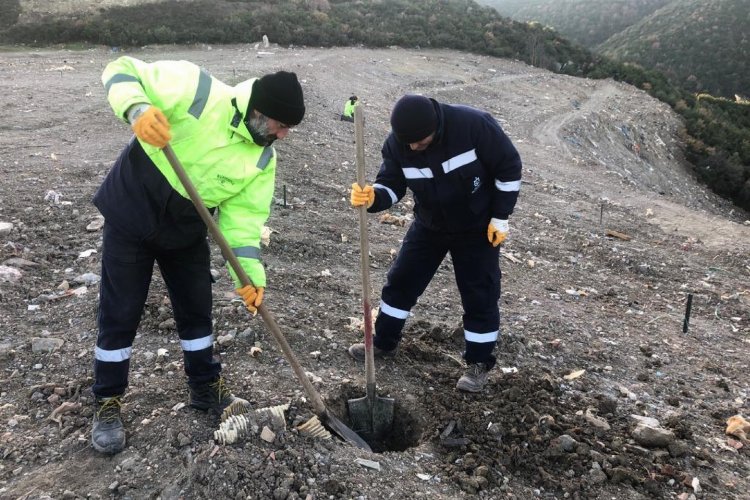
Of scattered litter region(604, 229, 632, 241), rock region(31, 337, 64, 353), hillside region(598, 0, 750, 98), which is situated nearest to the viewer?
rock region(31, 337, 64, 353)

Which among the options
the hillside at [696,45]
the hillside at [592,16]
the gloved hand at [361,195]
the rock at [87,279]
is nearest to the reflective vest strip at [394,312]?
the gloved hand at [361,195]

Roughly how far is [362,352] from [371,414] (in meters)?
0.53

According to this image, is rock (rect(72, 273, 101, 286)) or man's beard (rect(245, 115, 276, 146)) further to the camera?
rock (rect(72, 273, 101, 286))

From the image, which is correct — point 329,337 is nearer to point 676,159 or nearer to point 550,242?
point 550,242

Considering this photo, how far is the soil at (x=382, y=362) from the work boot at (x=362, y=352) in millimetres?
71

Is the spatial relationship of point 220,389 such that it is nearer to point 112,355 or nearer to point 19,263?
point 112,355

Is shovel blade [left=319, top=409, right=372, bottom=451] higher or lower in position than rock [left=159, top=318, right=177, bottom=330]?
lower

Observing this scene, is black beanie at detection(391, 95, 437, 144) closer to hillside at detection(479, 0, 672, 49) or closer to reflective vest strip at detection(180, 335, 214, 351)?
reflective vest strip at detection(180, 335, 214, 351)

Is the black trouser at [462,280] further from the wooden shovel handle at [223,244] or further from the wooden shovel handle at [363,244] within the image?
the wooden shovel handle at [223,244]

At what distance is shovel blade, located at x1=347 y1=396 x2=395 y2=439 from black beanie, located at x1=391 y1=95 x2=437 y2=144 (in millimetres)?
1618

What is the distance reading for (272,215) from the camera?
20.8 ft

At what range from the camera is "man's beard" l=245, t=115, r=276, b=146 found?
2.74 metres

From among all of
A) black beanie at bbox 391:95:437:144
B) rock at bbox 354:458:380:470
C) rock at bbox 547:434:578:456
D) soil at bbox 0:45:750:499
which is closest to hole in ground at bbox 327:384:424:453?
soil at bbox 0:45:750:499

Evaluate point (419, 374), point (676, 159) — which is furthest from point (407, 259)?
point (676, 159)
